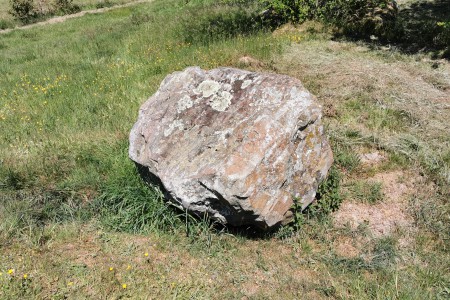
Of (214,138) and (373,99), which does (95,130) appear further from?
(373,99)

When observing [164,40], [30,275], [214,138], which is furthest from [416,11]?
[30,275]

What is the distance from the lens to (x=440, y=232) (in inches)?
171

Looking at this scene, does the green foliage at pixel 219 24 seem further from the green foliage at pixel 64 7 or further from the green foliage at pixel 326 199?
the green foliage at pixel 64 7

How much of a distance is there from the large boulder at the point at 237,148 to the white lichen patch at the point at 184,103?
0.6 inches

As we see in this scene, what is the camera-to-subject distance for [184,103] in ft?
16.7

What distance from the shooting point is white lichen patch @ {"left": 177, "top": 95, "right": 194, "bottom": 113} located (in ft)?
16.6

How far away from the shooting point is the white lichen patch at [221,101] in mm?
4932

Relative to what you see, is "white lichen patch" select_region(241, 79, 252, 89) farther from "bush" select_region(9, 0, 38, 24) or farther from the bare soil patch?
"bush" select_region(9, 0, 38, 24)

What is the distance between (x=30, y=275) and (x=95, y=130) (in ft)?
11.2

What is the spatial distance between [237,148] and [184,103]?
1.25 metres

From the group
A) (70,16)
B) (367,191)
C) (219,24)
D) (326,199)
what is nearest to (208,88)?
(326,199)

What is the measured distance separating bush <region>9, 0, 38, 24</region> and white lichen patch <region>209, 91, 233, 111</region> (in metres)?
22.0

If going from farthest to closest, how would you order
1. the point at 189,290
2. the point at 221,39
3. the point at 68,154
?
1. the point at 221,39
2. the point at 68,154
3. the point at 189,290

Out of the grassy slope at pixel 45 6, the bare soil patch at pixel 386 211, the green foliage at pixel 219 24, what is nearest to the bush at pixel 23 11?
the grassy slope at pixel 45 6
